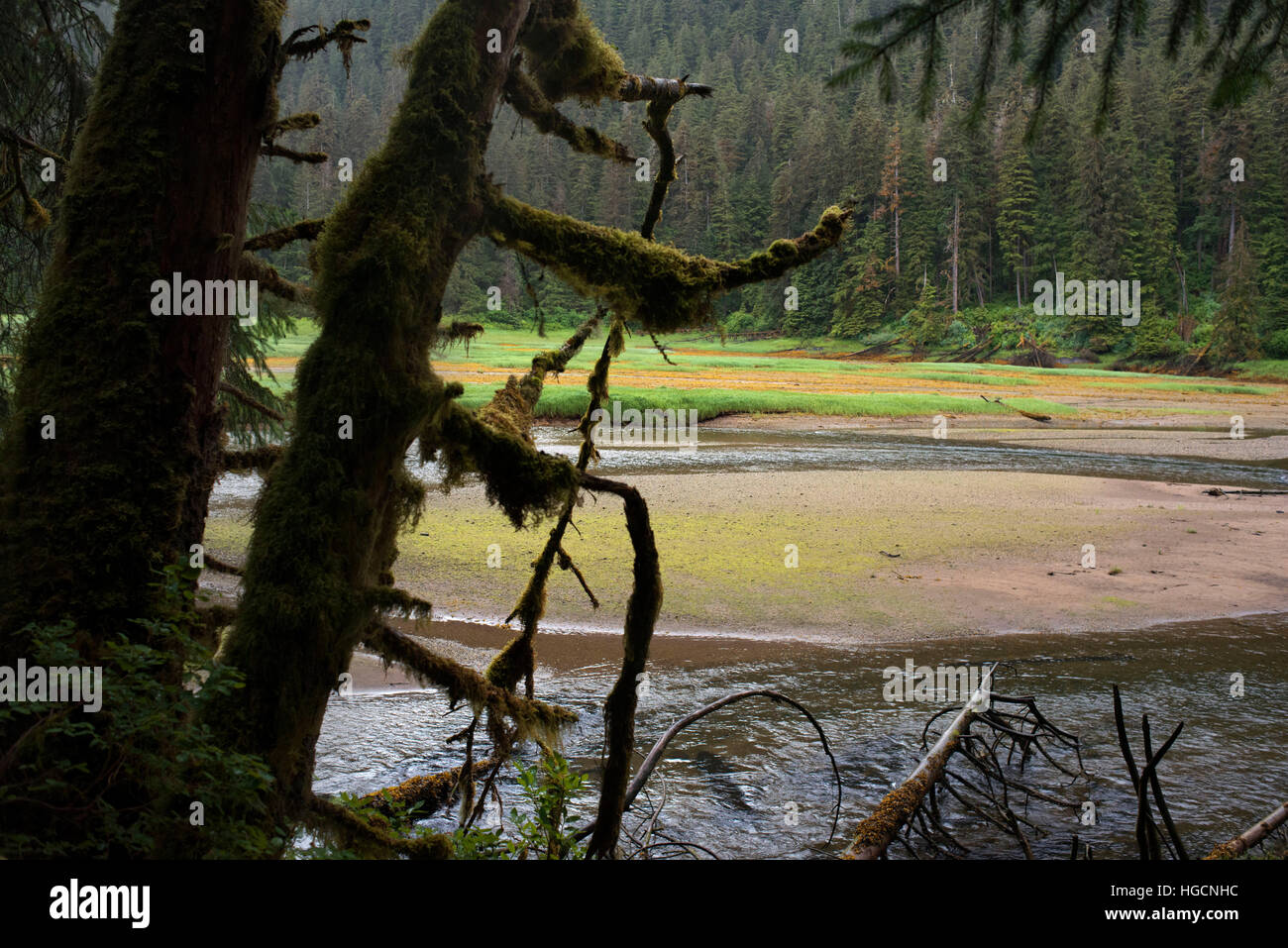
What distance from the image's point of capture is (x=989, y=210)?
2520 inches

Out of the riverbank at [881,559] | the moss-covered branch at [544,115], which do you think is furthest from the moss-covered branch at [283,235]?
the riverbank at [881,559]

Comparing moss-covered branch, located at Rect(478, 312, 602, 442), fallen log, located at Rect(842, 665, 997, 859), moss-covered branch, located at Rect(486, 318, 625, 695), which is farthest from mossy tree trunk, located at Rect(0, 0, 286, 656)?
fallen log, located at Rect(842, 665, 997, 859)

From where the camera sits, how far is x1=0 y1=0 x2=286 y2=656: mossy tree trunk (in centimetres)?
283

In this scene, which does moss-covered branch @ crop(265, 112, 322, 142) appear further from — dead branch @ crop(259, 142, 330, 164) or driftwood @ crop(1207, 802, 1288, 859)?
driftwood @ crop(1207, 802, 1288, 859)

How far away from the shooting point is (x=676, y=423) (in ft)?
95.6

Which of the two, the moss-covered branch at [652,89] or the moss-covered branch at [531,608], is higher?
the moss-covered branch at [652,89]

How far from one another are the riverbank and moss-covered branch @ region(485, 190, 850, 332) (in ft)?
22.0

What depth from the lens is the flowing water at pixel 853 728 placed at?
18.9 feet

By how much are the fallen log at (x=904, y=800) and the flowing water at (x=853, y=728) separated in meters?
0.73

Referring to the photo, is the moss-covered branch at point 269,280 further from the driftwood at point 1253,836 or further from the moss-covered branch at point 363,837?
the driftwood at point 1253,836

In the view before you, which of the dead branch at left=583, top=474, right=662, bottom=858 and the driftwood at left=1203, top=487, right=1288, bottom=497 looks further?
the driftwood at left=1203, top=487, right=1288, bottom=497

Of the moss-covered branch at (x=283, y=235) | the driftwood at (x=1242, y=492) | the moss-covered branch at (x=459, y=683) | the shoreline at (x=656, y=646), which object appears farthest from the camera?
the driftwood at (x=1242, y=492)
